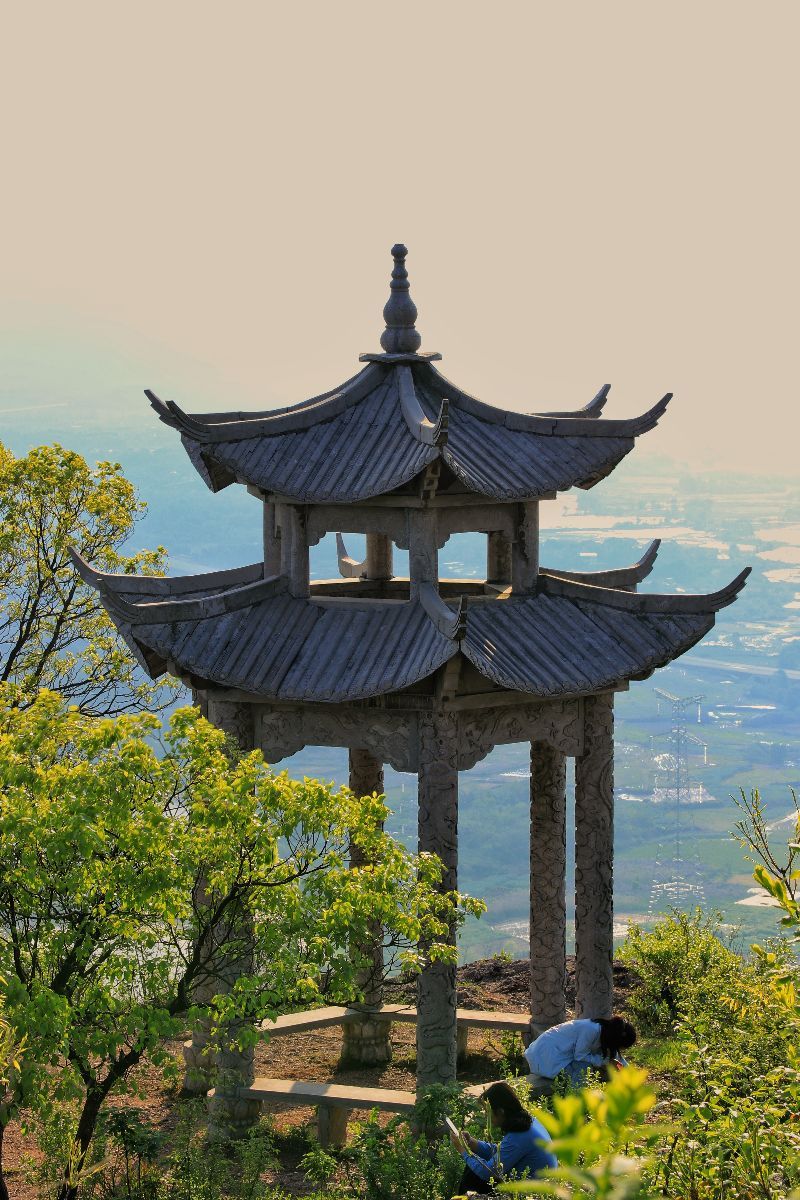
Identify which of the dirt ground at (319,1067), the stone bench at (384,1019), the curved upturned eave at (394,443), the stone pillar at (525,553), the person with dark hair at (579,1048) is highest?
the curved upturned eave at (394,443)

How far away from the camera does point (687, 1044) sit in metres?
10.0

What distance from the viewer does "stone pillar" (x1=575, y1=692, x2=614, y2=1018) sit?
716 inches

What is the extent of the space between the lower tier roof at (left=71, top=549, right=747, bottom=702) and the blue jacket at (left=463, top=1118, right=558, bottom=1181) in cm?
498

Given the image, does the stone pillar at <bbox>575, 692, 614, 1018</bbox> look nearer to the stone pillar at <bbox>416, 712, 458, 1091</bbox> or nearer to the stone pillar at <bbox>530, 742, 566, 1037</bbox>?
the stone pillar at <bbox>530, 742, 566, 1037</bbox>

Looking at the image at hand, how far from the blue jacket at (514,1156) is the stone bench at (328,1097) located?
473 centimetres

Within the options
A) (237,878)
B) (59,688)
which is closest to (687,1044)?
(237,878)

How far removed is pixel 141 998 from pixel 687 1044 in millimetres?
5437

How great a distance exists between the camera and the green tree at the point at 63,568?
2181cm

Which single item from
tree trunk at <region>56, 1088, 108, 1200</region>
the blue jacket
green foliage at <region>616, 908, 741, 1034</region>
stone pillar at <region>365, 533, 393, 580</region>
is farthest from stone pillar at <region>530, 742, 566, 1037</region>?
the blue jacket

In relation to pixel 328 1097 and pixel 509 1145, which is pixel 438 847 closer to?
pixel 328 1097

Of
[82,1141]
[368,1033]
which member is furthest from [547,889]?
[82,1141]

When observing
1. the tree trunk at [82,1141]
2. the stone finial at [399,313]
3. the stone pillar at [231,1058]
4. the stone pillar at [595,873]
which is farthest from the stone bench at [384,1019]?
the stone finial at [399,313]

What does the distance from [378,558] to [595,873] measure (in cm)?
466

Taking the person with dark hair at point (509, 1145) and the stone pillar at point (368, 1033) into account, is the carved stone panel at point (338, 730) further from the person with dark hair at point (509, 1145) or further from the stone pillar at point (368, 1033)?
the person with dark hair at point (509, 1145)
